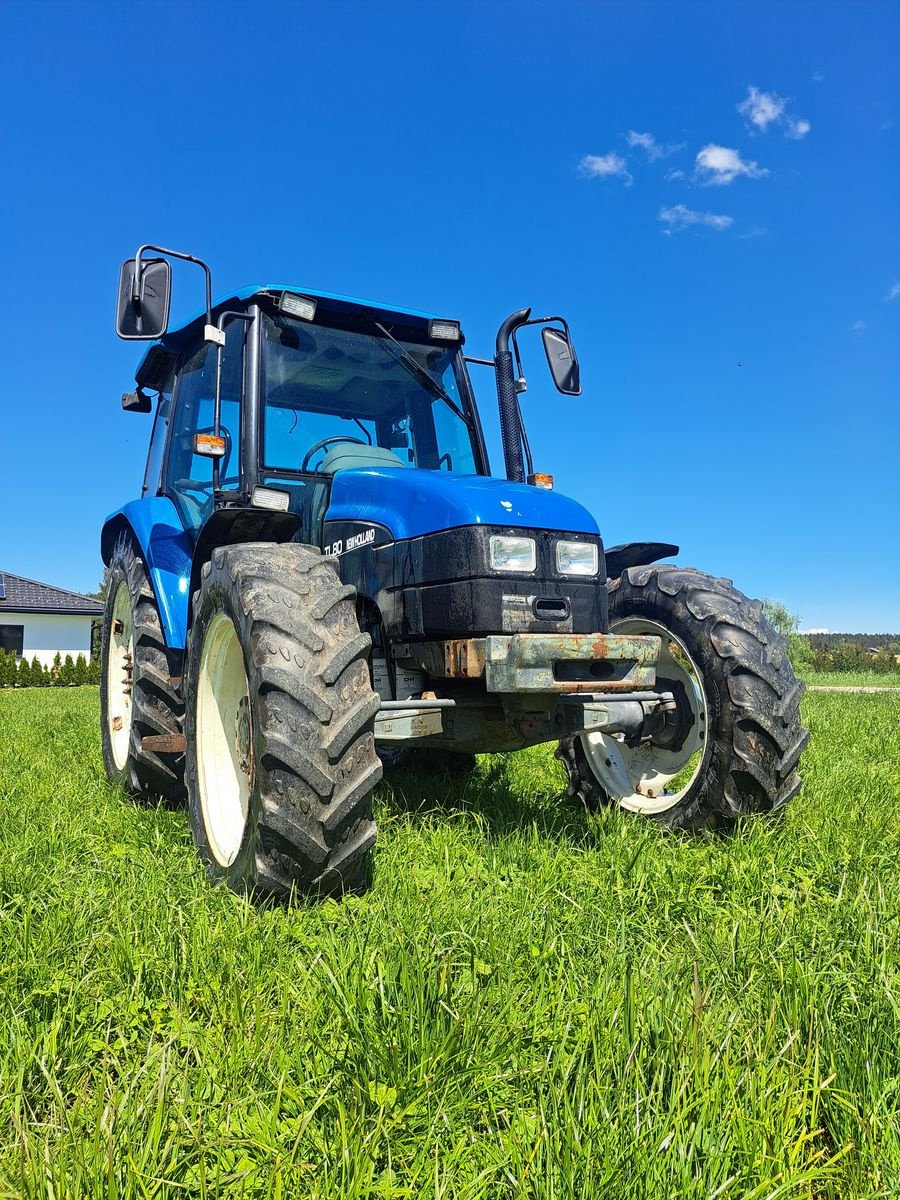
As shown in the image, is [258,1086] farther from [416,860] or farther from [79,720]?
[79,720]

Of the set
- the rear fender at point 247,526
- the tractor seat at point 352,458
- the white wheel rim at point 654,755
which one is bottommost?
the white wheel rim at point 654,755

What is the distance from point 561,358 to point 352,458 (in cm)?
117

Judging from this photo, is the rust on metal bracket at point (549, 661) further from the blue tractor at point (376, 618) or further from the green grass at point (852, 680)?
the green grass at point (852, 680)

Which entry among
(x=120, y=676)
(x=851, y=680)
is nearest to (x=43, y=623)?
(x=851, y=680)

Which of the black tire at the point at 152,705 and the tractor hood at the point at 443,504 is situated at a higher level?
the tractor hood at the point at 443,504

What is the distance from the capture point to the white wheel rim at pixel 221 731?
3.25m

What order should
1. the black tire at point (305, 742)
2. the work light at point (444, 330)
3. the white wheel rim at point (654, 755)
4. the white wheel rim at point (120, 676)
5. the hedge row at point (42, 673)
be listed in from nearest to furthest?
1. the black tire at point (305, 742)
2. the white wheel rim at point (654, 755)
3. the work light at point (444, 330)
4. the white wheel rim at point (120, 676)
5. the hedge row at point (42, 673)

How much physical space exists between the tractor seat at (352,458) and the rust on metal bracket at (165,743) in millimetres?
1339

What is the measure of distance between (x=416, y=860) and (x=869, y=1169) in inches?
73.5

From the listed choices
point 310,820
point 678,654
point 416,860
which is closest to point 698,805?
point 678,654

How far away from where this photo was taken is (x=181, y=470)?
16.1 feet

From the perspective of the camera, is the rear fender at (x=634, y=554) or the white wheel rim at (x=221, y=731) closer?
the white wheel rim at (x=221, y=731)

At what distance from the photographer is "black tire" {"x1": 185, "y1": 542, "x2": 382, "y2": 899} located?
256 cm

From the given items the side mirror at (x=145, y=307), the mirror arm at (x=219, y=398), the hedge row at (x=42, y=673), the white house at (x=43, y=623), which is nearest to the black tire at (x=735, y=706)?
the mirror arm at (x=219, y=398)
